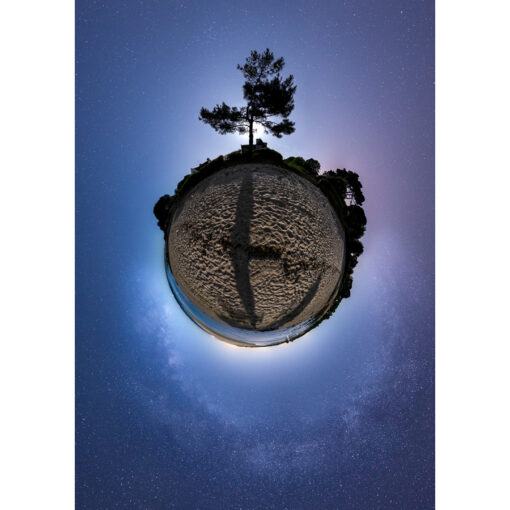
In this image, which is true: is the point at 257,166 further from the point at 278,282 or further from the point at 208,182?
the point at 278,282

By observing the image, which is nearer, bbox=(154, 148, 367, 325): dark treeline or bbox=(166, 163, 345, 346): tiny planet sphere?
bbox=(166, 163, 345, 346): tiny planet sphere

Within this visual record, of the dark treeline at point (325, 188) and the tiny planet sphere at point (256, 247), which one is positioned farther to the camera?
the dark treeline at point (325, 188)

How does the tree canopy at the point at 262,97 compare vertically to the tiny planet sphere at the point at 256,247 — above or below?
above

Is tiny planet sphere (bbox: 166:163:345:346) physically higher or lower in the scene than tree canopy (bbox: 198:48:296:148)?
lower

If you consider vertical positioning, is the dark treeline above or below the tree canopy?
below

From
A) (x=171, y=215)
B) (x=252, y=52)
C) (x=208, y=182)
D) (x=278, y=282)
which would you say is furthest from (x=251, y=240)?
(x=252, y=52)
